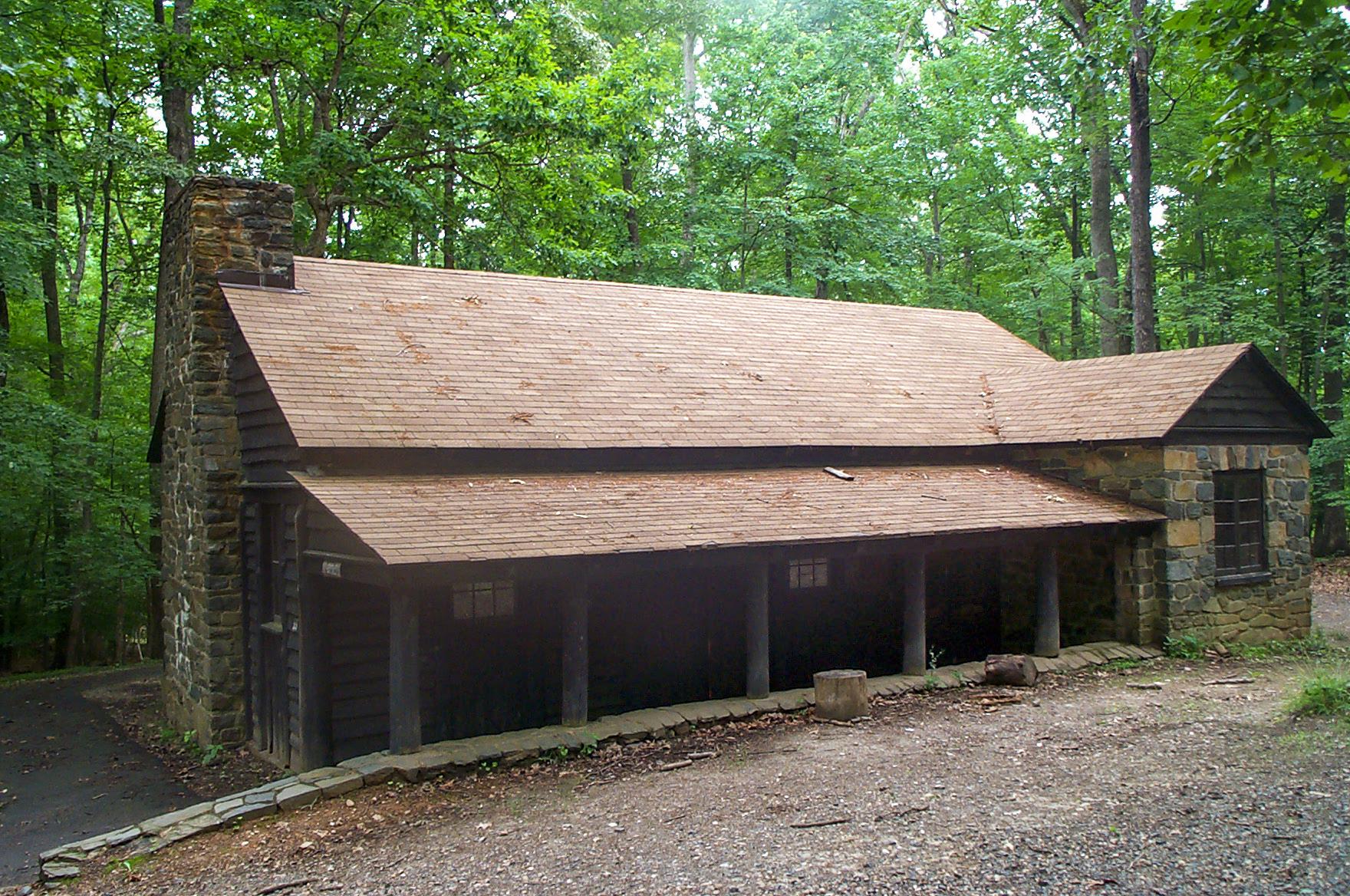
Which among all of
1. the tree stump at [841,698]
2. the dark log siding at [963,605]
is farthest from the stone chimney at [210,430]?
the dark log siding at [963,605]

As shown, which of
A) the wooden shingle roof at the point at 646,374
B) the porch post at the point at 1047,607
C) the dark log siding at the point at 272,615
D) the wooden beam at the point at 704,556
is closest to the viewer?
the wooden beam at the point at 704,556

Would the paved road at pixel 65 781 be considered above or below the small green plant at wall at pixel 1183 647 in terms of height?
below

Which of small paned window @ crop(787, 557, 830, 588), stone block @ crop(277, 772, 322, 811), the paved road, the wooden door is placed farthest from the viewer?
small paned window @ crop(787, 557, 830, 588)

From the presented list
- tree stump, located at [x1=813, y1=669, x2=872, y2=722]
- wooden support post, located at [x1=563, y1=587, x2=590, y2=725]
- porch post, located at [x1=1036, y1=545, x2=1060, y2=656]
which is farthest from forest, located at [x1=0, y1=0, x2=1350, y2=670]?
wooden support post, located at [x1=563, y1=587, x2=590, y2=725]

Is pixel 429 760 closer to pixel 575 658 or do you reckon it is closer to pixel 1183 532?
pixel 575 658

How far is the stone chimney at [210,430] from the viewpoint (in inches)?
418

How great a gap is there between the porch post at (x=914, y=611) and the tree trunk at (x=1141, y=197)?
867 centimetres

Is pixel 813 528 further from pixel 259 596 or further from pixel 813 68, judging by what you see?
pixel 813 68

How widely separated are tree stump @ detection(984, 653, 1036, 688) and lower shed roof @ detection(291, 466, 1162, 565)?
4.91 feet

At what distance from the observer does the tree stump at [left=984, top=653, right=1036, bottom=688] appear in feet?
35.7

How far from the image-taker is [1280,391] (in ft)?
43.7

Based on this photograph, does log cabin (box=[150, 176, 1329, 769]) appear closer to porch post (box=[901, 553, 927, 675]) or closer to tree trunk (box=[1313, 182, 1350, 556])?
porch post (box=[901, 553, 927, 675])

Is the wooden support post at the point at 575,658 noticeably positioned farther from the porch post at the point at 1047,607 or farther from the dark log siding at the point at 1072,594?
the dark log siding at the point at 1072,594

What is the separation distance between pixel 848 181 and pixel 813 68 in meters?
2.90
